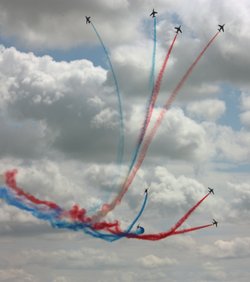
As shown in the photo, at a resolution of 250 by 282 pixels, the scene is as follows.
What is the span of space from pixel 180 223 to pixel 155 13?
57326 mm

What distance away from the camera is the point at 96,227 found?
19662cm

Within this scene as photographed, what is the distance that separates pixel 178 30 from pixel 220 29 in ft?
38.3

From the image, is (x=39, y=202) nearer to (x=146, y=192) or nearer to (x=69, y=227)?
(x=69, y=227)

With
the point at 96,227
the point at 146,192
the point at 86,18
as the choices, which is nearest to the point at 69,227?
the point at 96,227

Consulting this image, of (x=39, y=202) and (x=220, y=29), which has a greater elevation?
(x=220, y=29)

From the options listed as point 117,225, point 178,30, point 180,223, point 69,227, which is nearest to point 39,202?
point 69,227

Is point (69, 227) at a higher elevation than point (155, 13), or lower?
lower

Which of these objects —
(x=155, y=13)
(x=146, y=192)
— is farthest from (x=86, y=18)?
(x=146, y=192)

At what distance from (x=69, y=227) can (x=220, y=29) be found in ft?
221

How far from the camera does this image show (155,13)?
197125mm

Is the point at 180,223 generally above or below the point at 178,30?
below

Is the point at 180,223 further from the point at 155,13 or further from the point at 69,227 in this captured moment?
the point at 155,13

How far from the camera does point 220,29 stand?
199000 millimetres

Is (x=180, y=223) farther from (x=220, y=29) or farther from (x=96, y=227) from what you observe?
(x=220, y=29)
